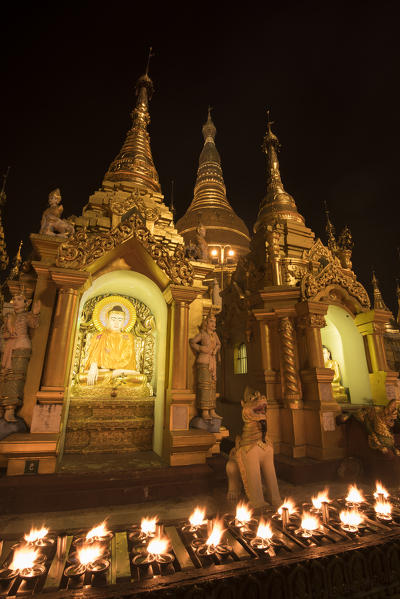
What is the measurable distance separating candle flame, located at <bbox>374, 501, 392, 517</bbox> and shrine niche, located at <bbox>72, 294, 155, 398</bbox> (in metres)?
4.97

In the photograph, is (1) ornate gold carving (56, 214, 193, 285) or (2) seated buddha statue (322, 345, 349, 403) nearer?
(1) ornate gold carving (56, 214, 193, 285)

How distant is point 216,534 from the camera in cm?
322

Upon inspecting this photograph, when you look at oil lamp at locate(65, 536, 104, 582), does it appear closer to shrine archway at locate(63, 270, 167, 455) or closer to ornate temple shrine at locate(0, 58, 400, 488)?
ornate temple shrine at locate(0, 58, 400, 488)

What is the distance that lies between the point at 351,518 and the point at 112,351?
5.97 meters

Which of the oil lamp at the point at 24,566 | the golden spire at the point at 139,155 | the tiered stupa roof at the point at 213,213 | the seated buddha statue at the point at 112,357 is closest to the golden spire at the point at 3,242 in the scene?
the golden spire at the point at 139,155

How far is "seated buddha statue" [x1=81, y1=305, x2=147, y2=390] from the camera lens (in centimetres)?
723

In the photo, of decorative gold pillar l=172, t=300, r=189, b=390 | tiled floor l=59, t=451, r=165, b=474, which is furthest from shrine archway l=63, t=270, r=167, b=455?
decorative gold pillar l=172, t=300, r=189, b=390

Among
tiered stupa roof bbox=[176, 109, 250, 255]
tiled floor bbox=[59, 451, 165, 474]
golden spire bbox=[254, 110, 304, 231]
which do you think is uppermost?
tiered stupa roof bbox=[176, 109, 250, 255]

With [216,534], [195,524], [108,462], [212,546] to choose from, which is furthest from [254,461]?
[108,462]

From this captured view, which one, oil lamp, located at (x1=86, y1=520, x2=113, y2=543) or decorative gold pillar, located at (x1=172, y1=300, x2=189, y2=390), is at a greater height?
decorative gold pillar, located at (x1=172, y1=300, x2=189, y2=390)

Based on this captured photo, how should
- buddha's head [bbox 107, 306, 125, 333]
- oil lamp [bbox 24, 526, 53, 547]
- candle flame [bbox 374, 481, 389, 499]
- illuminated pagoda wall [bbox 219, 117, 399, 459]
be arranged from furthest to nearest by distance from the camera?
1. buddha's head [bbox 107, 306, 125, 333]
2. illuminated pagoda wall [bbox 219, 117, 399, 459]
3. candle flame [bbox 374, 481, 389, 499]
4. oil lamp [bbox 24, 526, 53, 547]

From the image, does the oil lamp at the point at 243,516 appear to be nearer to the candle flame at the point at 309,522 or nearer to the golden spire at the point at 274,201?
the candle flame at the point at 309,522

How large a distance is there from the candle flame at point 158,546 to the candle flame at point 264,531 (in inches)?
41.1

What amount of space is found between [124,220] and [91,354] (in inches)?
140
